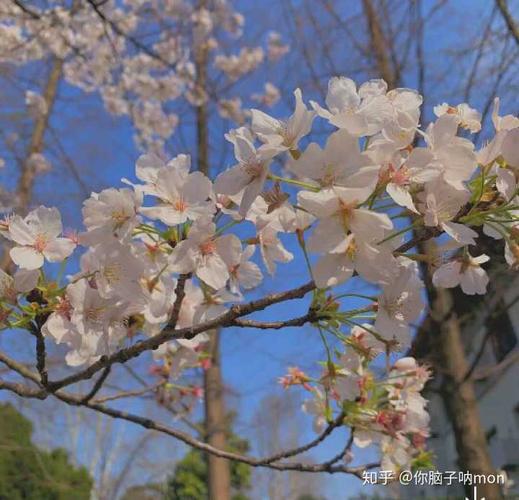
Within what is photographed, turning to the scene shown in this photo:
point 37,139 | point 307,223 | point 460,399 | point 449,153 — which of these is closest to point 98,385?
point 307,223

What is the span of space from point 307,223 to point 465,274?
1.02ft

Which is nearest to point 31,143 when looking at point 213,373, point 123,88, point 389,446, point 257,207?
point 123,88

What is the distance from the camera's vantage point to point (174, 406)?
2.22 metres

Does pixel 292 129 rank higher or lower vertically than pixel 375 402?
higher

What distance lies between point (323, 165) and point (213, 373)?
3.23 meters

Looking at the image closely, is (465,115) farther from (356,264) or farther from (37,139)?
(37,139)

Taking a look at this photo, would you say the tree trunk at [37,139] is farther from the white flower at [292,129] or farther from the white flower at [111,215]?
the white flower at [292,129]

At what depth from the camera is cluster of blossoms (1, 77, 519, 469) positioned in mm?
719

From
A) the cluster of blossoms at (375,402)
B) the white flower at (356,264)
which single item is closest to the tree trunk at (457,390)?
the cluster of blossoms at (375,402)

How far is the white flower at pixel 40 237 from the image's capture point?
905 mm

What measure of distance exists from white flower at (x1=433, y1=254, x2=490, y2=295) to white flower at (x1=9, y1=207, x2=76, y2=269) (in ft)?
2.12

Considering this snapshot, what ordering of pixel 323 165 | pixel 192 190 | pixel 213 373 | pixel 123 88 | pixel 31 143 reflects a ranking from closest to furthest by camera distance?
pixel 323 165 < pixel 192 190 < pixel 213 373 < pixel 31 143 < pixel 123 88

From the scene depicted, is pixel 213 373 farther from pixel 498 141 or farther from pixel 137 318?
pixel 498 141

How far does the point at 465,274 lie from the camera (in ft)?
2.98
